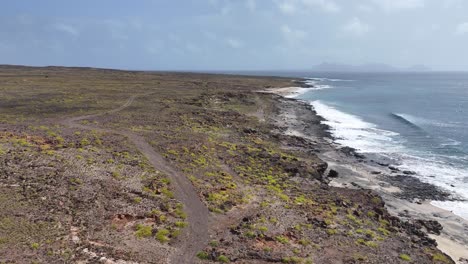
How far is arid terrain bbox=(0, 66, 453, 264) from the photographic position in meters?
21.2

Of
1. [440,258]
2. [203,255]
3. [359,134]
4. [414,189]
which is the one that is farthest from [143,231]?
[359,134]

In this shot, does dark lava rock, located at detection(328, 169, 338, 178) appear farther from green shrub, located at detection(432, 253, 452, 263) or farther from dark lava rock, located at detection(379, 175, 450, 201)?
green shrub, located at detection(432, 253, 452, 263)

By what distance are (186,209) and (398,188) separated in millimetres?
23704

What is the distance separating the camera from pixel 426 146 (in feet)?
192

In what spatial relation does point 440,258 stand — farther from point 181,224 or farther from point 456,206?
point 181,224

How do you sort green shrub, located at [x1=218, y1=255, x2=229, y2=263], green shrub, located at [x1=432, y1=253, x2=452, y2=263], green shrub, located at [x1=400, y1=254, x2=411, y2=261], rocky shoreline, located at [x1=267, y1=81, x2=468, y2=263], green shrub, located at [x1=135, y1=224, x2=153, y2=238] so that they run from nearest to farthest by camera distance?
green shrub, located at [x1=218, y1=255, x2=229, y2=263], green shrub, located at [x1=135, y1=224, x2=153, y2=238], green shrub, located at [x1=400, y1=254, x2=411, y2=261], green shrub, located at [x1=432, y1=253, x2=452, y2=263], rocky shoreline, located at [x1=267, y1=81, x2=468, y2=263]


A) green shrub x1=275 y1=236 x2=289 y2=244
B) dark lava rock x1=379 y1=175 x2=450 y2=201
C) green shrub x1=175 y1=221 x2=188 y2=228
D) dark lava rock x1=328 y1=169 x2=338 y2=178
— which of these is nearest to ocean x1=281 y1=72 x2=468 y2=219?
dark lava rock x1=379 y1=175 x2=450 y2=201

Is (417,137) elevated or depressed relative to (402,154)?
elevated

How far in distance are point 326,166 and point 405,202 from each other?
10058 mm

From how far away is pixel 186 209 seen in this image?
26844mm

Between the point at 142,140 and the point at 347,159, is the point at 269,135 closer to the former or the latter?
the point at 347,159

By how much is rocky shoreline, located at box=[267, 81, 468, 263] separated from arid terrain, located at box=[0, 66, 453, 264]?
1279mm

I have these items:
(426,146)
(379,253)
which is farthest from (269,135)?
(379,253)

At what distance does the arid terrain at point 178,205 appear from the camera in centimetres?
2122
